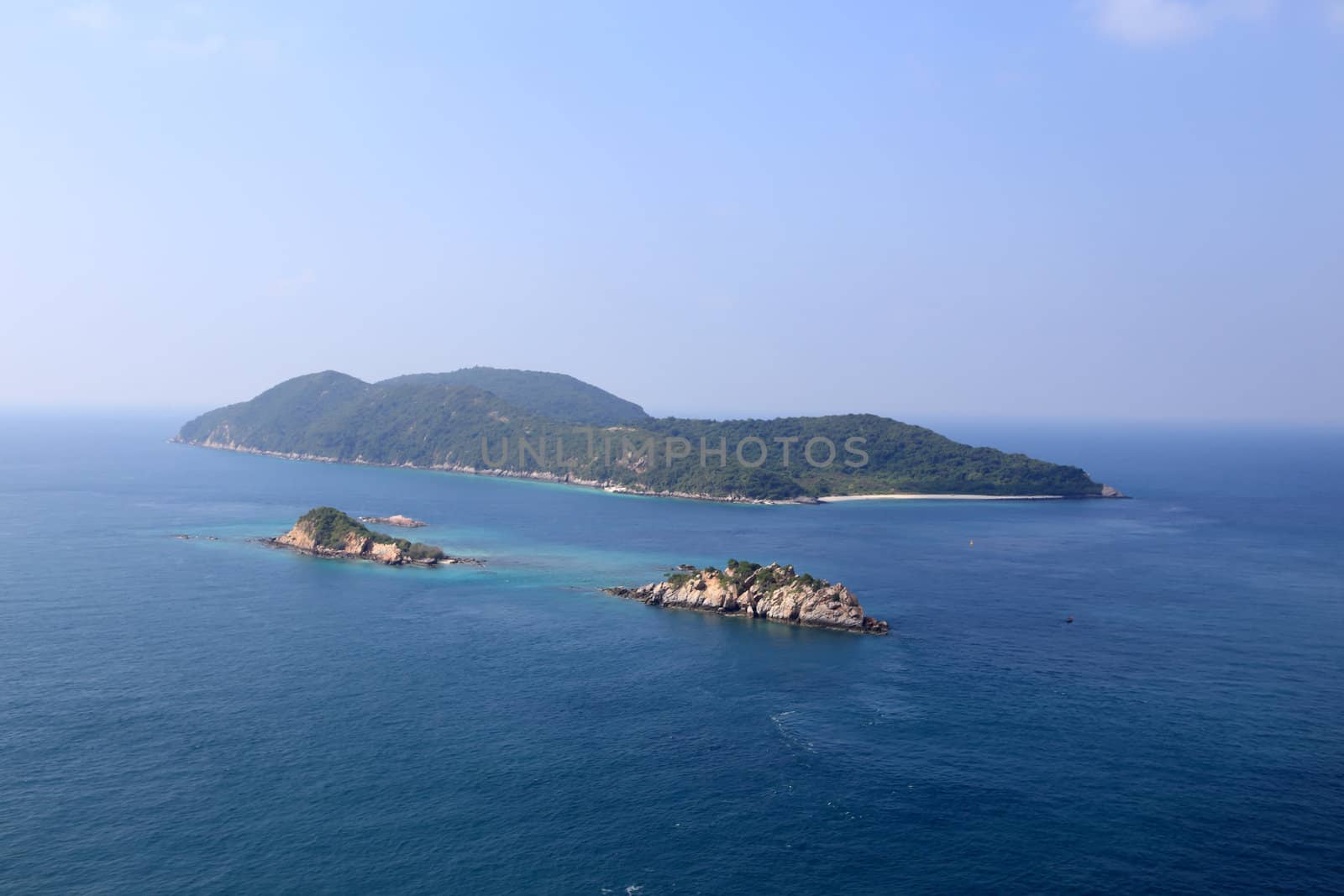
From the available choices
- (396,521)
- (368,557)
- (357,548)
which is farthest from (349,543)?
(396,521)

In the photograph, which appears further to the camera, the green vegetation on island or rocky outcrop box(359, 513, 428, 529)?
rocky outcrop box(359, 513, 428, 529)

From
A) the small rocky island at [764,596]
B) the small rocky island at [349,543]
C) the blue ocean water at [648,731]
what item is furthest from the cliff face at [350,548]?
the small rocky island at [764,596]

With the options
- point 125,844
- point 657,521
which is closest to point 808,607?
point 125,844

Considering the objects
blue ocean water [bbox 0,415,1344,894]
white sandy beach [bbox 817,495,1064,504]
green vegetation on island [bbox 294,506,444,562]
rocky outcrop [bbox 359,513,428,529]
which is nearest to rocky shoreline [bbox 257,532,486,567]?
green vegetation on island [bbox 294,506,444,562]

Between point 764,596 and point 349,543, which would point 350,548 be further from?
point 764,596

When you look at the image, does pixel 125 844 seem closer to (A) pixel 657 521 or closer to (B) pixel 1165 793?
(B) pixel 1165 793

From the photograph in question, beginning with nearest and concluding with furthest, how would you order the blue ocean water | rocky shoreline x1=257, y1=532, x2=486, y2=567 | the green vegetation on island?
the blue ocean water < rocky shoreline x1=257, y1=532, x2=486, y2=567 < the green vegetation on island

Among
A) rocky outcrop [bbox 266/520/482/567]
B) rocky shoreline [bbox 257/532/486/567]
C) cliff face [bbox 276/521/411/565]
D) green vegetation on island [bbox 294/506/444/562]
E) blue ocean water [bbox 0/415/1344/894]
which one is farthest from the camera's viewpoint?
green vegetation on island [bbox 294/506/444/562]

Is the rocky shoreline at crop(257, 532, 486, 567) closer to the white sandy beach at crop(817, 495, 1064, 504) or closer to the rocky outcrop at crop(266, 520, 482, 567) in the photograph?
the rocky outcrop at crop(266, 520, 482, 567)
